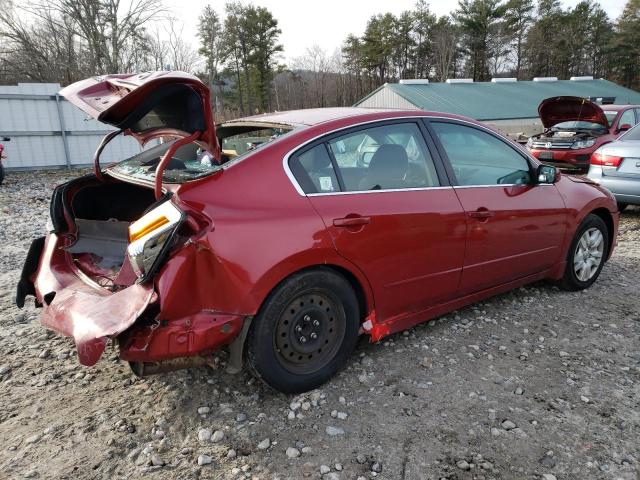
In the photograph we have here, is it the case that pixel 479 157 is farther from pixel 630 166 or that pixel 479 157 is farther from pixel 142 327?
pixel 630 166

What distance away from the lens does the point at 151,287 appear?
233cm

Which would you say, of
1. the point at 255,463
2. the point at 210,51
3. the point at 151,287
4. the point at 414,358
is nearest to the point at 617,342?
the point at 414,358

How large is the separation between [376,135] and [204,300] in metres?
1.53

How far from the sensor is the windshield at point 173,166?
2.56 metres

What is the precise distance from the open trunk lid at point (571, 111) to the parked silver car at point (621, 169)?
3.33 meters

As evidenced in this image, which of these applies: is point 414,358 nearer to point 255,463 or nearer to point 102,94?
point 255,463

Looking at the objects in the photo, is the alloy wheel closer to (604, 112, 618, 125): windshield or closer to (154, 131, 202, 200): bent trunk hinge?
(154, 131, 202, 200): bent trunk hinge

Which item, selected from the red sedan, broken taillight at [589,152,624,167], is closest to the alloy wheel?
the red sedan

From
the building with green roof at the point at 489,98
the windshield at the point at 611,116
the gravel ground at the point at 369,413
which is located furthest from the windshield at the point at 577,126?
the building with green roof at the point at 489,98

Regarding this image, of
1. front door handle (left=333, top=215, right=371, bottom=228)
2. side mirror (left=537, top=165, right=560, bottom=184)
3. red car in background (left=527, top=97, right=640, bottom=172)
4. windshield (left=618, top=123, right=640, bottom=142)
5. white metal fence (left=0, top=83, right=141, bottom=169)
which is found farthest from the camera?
white metal fence (left=0, top=83, right=141, bottom=169)

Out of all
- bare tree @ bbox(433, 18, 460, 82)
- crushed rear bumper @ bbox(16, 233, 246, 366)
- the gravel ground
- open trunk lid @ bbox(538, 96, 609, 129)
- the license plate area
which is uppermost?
bare tree @ bbox(433, 18, 460, 82)

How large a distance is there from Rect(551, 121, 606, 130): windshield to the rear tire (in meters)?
7.38

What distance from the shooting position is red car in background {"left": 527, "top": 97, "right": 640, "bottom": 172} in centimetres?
1011

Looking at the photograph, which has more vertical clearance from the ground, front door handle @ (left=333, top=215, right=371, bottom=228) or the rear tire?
front door handle @ (left=333, top=215, right=371, bottom=228)
